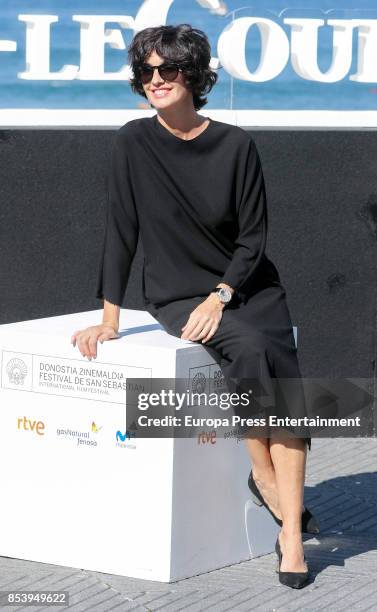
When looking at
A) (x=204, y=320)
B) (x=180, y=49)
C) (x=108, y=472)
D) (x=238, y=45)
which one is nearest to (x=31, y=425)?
(x=108, y=472)

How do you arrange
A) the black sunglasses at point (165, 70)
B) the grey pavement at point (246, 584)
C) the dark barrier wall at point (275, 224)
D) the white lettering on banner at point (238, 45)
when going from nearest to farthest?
1. the grey pavement at point (246, 584)
2. the black sunglasses at point (165, 70)
3. the white lettering on banner at point (238, 45)
4. the dark barrier wall at point (275, 224)

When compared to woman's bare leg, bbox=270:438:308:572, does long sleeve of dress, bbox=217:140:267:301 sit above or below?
above

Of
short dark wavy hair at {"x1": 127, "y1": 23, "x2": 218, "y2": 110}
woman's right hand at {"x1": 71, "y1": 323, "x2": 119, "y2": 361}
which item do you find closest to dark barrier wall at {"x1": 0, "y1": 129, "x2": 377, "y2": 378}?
short dark wavy hair at {"x1": 127, "y1": 23, "x2": 218, "y2": 110}

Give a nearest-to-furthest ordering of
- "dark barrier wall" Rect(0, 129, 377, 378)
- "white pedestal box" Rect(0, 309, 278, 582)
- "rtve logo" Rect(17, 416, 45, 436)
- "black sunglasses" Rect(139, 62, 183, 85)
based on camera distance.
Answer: "white pedestal box" Rect(0, 309, 278, 582) → "black sunglasses" Rect(139, 62, 183, 85) → "rtve logo" Rect(17, 416, 45, 436) → "dark barrier wall" Rect(0, 129, 377, 378)

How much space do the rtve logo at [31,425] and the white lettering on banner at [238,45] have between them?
7.29 feet

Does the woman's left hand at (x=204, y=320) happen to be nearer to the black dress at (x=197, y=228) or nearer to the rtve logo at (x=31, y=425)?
the black dress at (x=197, y=228)

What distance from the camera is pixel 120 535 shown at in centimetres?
Result: 445

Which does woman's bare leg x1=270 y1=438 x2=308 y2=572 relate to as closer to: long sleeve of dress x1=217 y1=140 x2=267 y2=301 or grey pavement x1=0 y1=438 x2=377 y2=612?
grey pavement x1=0 y1=438 x2=377 y2=612

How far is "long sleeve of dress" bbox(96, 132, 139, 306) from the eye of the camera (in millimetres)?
4625

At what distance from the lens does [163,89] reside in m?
4.51

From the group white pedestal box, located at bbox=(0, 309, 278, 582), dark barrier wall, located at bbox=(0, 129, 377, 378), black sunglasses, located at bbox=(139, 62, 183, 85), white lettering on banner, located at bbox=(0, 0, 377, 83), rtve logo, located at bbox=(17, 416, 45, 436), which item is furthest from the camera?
dark barrier wall, located at bbox=(0, 129, 377, 378)

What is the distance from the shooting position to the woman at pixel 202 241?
441 centimetres

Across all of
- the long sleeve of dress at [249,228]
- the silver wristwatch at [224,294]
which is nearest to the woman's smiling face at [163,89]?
the long sleeve of dress at [249,228]

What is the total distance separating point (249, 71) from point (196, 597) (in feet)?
9.58
